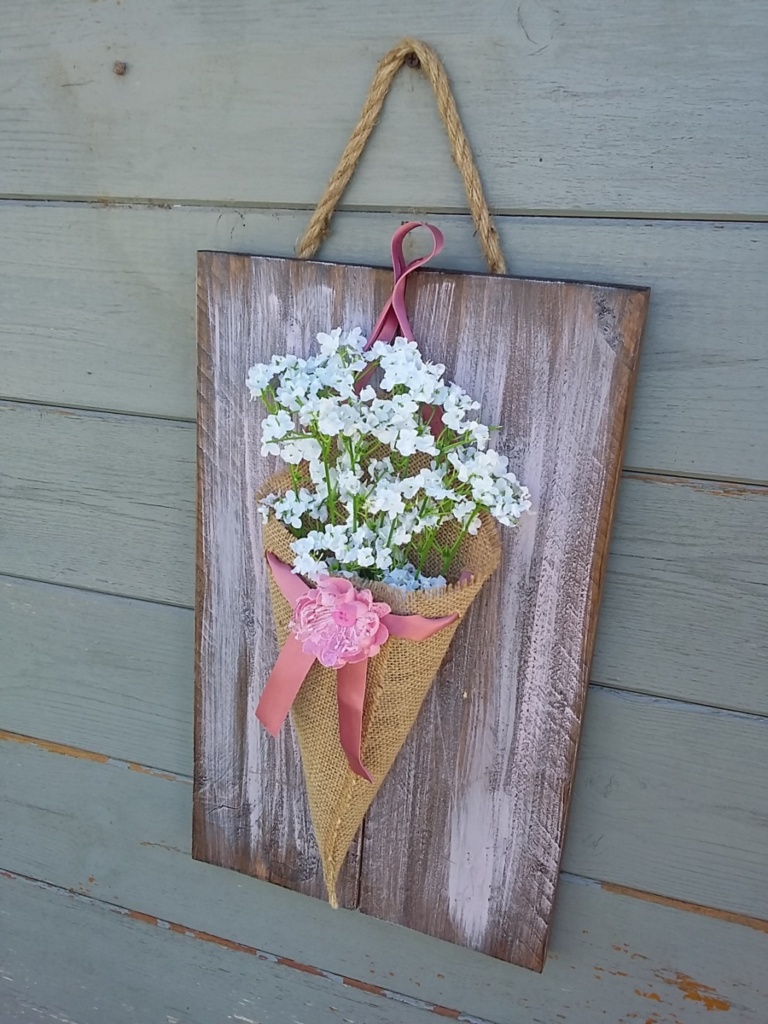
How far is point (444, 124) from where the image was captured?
63 centimetres

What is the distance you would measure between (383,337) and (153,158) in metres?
0.28

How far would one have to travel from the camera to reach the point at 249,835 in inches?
31.9

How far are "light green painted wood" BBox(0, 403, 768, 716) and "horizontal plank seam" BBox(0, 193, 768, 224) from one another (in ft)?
0.65

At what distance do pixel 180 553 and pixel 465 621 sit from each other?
306mm

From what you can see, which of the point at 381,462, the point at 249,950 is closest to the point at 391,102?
the point at 381,462

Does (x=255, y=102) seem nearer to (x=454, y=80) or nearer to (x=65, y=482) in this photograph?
(x=454, y=80)

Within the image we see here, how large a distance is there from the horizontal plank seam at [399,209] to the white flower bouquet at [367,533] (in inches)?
2.4

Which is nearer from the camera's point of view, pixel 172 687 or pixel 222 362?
pixel 222 362

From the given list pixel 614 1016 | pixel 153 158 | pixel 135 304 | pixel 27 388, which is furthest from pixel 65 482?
pixel 614 1016

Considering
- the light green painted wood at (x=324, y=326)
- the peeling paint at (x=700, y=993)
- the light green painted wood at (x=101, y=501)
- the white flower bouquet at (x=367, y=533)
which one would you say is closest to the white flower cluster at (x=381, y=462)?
the white flower bouquet at (x=367, y=533)

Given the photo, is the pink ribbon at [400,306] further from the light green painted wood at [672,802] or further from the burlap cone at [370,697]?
the light green painted wood at [672,802]

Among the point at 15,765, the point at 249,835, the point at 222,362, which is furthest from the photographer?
the point at 15,765

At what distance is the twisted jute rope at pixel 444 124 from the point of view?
62 centimetres

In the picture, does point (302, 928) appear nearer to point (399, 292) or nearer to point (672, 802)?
point (672, 802)
